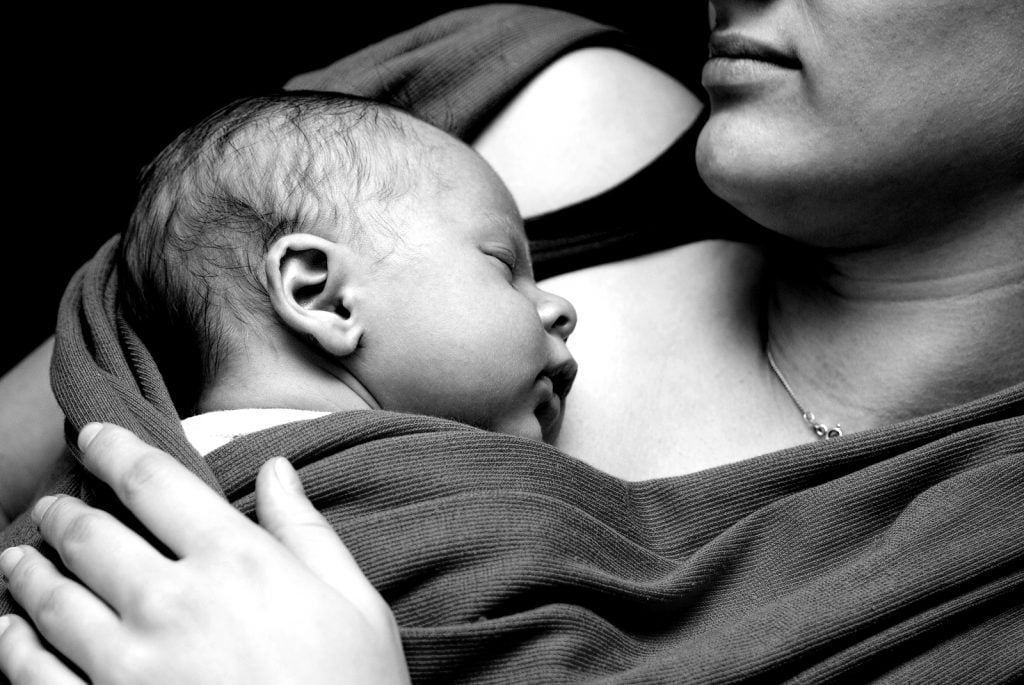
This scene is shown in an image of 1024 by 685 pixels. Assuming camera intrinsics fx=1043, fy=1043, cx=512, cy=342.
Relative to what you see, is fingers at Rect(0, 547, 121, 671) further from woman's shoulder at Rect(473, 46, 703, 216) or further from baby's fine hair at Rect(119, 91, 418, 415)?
woman's shoulder at Rect(473, 46, 703, 216)

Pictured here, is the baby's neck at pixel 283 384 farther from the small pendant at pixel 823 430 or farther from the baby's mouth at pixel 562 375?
the small pendant at pixel 823 430

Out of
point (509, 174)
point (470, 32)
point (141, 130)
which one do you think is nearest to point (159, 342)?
point (509, 174)

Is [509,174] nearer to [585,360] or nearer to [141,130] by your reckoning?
[585,360]

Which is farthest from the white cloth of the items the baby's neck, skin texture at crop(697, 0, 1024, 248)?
skin texture at crop(697, 0, 1024, 248)

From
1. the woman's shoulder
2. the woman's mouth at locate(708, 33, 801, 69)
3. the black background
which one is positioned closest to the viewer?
A: the woman's mouth at locate(708, 33, 801, 69)

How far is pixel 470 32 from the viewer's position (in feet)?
4.50

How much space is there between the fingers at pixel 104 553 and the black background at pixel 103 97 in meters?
0.97

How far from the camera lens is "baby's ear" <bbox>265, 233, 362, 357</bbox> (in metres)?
0.90

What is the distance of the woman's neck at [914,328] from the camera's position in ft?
3.57

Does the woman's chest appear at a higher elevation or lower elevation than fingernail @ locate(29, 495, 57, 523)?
lower

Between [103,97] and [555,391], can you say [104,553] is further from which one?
[103,97]

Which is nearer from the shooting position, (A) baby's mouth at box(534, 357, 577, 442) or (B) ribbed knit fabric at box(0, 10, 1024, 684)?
(B) ribbed knit fabric at box(0, 10, 1024, 684)

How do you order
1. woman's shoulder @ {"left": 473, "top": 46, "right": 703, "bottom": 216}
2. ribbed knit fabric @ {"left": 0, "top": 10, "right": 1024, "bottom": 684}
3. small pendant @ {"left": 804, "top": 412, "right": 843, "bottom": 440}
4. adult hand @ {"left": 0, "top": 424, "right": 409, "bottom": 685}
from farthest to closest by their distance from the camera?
woman's shoulder @ {"left": 473, "top": 46, "right": 703, "bottom": 216} < small pendant @ {"left": 804, "top": 412, "right": 843, "bottom": 440} < ribbed knit fabric @ {"left": 0, "top": 10, "right": 1024, "bottom": 684} < adult hand @ {"left": 0, "top": 424, "right": 409, "bottom": 685}

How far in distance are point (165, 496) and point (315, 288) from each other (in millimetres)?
255
